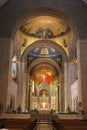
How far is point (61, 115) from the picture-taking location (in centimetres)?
1689

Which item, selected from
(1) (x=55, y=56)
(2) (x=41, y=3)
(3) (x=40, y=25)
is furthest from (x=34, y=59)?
(2) (x=41, y=3)

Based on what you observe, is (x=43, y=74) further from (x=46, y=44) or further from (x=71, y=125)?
(x=71, y=125)

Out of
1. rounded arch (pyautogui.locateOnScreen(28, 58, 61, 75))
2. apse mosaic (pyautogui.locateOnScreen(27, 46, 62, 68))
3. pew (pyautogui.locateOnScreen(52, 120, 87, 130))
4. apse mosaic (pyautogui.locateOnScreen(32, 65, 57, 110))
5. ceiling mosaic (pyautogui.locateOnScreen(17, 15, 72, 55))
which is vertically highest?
ceiling mosaic (pyautogui.locateOnScreen(17, 15, 72, 55))

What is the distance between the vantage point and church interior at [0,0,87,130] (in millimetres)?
15047

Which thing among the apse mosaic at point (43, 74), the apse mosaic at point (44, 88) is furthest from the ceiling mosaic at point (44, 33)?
the apse mosaic at point (43, 74)

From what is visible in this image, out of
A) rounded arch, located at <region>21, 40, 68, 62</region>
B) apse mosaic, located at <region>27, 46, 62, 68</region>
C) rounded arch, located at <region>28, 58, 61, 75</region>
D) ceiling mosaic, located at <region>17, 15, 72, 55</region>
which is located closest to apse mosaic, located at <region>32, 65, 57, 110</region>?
rounded arch, located at <region>28, 58, 61, 75</region>

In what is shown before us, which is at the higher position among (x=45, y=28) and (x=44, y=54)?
(x=45, y=28)

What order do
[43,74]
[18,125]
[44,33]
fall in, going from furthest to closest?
1. [43,74]
2. [44,33]
3. [18,125]

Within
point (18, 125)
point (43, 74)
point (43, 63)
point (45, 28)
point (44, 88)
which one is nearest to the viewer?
point (18, 125)

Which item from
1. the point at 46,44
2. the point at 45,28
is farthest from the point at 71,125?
the point at 45,28

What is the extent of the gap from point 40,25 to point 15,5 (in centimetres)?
710

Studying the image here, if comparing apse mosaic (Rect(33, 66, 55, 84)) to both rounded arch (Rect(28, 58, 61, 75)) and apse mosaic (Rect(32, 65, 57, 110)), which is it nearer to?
apse mosaic (Rect(32, 65, 57, 110))

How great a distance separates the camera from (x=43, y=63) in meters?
32.8

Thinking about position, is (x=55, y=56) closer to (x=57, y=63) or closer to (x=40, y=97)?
(x=57, y=63)
